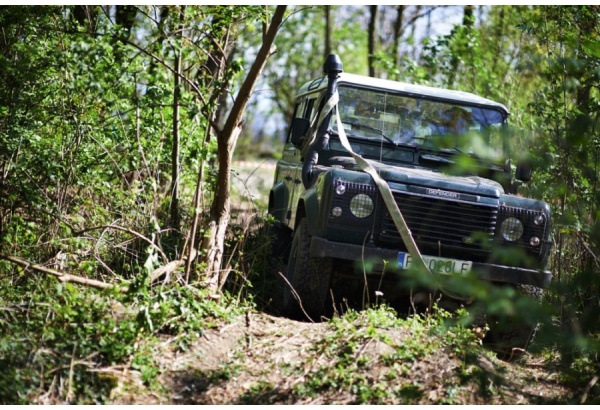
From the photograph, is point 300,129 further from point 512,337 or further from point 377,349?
point 377,349

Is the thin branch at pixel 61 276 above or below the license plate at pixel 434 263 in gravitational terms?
below

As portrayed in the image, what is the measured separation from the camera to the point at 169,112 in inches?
313

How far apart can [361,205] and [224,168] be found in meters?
1.04

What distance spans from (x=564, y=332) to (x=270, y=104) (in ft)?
87.6

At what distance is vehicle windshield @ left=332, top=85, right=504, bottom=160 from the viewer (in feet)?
24.7

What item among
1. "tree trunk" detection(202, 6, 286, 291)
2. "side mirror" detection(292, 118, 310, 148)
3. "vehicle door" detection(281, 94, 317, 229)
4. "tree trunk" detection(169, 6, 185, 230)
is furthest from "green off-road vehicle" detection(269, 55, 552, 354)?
"tree trunk" detection(169, 6, 185, 230)

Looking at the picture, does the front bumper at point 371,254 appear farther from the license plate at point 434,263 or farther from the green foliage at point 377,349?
the green foliage at point 377,349

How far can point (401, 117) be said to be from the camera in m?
7.63

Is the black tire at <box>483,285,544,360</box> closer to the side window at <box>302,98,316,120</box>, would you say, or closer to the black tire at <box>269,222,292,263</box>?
the black tire at <box>269,222,292,263</box>

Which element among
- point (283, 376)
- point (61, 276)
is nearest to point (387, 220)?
point (283, 376)

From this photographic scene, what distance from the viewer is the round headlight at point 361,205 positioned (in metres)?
6.34

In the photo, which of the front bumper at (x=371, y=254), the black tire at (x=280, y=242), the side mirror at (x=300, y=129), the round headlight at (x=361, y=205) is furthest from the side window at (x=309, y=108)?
the front bumper at (x=371, y=254)

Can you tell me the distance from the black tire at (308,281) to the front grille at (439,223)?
0.50 meters
